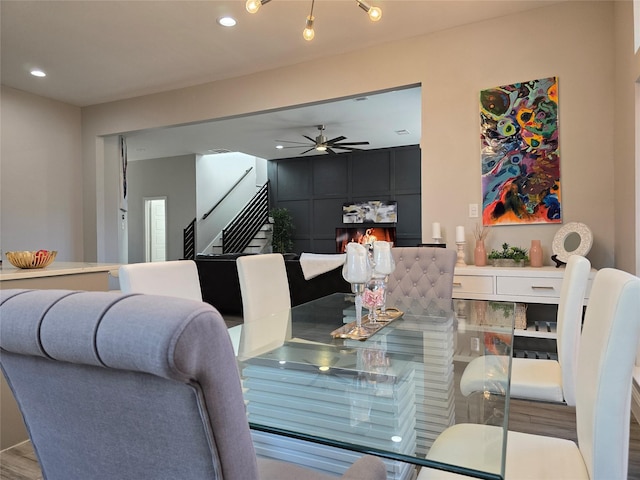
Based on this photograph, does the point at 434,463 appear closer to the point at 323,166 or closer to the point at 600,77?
the point at 600,77

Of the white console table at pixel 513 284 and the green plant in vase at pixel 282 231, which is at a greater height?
the green plant in vase at pixel 282 231

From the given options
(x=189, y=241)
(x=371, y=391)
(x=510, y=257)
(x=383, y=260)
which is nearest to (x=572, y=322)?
(x=383, y=260)

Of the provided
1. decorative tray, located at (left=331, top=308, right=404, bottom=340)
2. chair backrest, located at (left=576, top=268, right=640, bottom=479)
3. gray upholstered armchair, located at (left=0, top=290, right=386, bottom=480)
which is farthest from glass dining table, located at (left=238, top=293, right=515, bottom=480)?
gray upholstered armchair, located at (left=0, top=290, right=386, bottom=480)

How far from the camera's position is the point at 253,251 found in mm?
9336

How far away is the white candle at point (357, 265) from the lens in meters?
1.69

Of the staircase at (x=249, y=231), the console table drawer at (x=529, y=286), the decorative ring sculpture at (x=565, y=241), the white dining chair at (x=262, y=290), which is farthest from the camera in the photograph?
the staircase at (x=249, y=231)

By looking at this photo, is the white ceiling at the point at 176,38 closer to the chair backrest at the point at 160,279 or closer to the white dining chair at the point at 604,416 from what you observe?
the chair backrest at the point at 160,279

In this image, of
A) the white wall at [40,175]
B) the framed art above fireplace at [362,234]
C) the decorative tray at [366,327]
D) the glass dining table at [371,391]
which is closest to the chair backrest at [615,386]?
the glass dining table at [371,391]

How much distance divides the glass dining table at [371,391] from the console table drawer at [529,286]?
1.15 meters

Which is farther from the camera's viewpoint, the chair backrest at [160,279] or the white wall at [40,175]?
the white wall at [40,175]

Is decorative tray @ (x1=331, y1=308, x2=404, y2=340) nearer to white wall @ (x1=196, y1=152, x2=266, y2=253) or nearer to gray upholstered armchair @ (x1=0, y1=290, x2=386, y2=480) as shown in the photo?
gray upholstered armchair @ (x1=0, y1=290, x2=386, y2=480)

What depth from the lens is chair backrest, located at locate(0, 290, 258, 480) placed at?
452mm

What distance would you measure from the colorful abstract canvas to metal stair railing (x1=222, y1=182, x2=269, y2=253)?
21.5 feet

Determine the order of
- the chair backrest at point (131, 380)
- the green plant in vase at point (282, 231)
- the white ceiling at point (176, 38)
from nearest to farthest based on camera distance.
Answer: the chair backrest at point (131, 380) < the white ceiling at point (176, 38) < the green plant in vase at point (282, 231)
